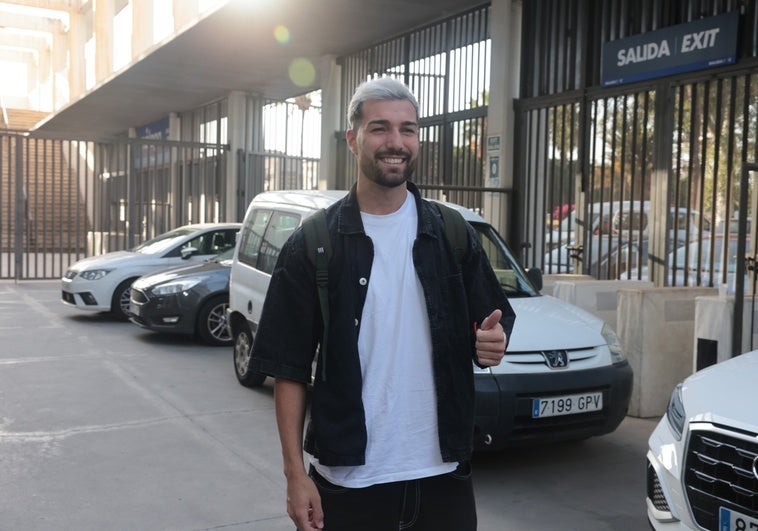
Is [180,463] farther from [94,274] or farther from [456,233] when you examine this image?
[94,274]

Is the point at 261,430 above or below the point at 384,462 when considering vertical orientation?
below

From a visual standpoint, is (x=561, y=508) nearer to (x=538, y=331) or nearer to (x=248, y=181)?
(x=538, y=331)

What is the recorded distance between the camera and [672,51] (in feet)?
27.3

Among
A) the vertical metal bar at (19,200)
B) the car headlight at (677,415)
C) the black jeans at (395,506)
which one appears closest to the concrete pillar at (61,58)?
the vertical metal bar at (19,200)

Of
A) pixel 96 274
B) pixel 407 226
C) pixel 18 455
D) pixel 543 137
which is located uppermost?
pixel 543 137

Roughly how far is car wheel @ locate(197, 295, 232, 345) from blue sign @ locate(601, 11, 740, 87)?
16.9 feet

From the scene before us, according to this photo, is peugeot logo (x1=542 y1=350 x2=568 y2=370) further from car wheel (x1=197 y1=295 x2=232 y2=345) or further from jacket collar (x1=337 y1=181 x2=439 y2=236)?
car wheel (x1=197 y1=295 x2=232 y2=345)

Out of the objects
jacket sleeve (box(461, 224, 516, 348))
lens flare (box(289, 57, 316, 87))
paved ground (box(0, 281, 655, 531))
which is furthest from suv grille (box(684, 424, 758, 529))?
lens flare (box(289, 57, 316, 87))

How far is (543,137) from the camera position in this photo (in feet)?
34.0

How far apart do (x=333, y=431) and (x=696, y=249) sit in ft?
23.0

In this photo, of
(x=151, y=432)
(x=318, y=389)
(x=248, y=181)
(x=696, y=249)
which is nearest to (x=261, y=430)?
(x=151, y=432)

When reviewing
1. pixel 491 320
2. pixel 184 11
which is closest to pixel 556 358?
pixel 491 320

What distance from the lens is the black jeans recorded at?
82.8 inches

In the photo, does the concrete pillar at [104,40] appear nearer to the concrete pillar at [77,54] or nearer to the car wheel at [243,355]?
the concrete pillar at [77,54]
